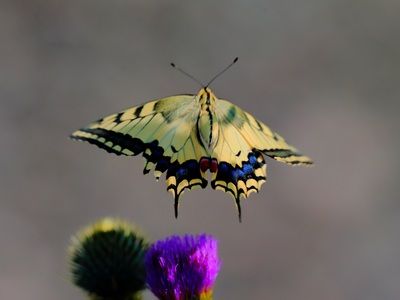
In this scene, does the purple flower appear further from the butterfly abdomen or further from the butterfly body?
the butterfly abdomen

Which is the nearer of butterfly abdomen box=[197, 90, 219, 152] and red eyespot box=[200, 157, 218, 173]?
red eyespot box=[200, 157, 218, 173]

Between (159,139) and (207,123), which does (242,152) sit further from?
(159,139)

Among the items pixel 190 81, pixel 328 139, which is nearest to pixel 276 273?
pixel 328 139

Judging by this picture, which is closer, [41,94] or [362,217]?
[362,217]

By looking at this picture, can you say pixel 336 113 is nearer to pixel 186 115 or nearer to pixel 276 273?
pixel 276 273

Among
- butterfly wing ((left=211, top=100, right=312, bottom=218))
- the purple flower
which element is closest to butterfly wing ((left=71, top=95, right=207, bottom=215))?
butterfly wing ((left=211, top=100, right=312, bottom=218))

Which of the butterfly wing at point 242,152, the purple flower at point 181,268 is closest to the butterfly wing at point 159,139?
the butterfly wing at point 242,152

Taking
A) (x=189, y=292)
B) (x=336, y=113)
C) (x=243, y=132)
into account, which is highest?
(x=336, y=113)
